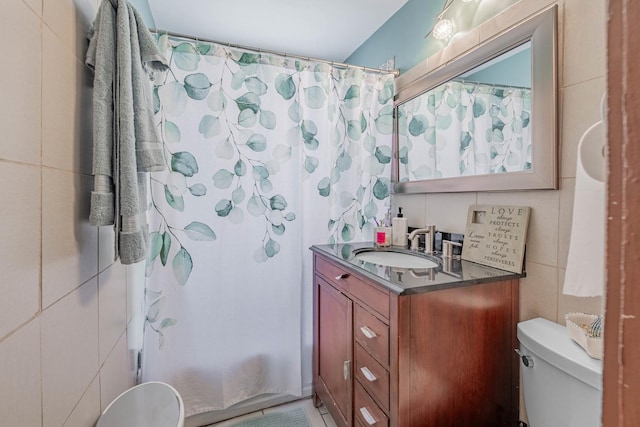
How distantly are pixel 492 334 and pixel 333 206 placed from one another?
1011 millimetres

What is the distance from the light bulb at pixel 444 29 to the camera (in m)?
1.41

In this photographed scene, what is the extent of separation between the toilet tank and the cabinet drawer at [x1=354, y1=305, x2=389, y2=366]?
426 millimetres

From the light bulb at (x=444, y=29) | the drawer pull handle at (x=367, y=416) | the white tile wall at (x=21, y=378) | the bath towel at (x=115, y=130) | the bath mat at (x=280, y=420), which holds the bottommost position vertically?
the bath mat at (x=280, y=420)

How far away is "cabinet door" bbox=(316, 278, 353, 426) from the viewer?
4.17 feet

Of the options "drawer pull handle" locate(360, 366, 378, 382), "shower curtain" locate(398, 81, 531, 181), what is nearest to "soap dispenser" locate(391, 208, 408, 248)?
"shower curtain" locate(398, 81, 531, 181)

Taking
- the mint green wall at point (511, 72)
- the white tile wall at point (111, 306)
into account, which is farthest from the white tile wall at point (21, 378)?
the mint green wall at point (511, 72)

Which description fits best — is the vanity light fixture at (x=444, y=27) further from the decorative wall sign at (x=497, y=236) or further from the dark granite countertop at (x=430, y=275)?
the dark granite countertop at (x=430, y=275)

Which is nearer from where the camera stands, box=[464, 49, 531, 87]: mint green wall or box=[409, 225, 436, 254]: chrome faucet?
box=[464, 49, 531, 87]: mint green wall

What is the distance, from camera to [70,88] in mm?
798

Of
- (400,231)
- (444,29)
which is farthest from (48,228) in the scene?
(444,29)

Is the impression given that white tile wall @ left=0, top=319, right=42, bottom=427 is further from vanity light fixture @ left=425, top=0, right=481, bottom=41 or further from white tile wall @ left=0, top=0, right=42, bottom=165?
vanity light fixture @ left=425, top=0, right=481, bottom=41

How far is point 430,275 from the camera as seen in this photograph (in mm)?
1068

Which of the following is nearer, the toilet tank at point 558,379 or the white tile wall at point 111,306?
the toilet tank at point 558,379

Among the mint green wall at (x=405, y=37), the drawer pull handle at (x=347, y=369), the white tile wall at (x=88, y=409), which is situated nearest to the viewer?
the white tile wall at (x=88, y=409)
